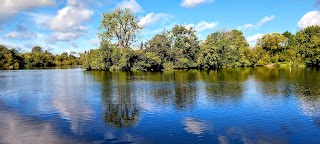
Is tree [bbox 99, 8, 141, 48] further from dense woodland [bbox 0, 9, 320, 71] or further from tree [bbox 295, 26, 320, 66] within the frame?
tree [bbox 295, 26, 320, 66]

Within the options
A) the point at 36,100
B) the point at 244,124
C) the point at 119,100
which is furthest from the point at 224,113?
the point at 36,100

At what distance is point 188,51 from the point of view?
9812 cm

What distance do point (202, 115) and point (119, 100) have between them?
9747 millimetres

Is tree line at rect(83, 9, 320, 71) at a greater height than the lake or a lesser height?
greater

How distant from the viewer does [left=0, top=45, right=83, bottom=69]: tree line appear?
132 meters

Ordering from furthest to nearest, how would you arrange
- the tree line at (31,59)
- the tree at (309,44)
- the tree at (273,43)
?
the tree line at (31,59) < the tree at (273,43) < the tree at (309,44)

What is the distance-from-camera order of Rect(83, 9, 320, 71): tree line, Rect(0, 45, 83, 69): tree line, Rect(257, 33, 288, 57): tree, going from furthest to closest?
Rect(0, 45, 83, 69): tree line → Rect(257, 33, 288, 57): tree → Rect(83, 9, 320, 71): tree line

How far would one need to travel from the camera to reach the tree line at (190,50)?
84.8 m

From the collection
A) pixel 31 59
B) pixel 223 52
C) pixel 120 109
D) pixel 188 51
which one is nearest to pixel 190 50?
pixel 188 51

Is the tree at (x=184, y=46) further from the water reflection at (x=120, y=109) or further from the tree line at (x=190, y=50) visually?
the water reflection at (x=120, y=109)

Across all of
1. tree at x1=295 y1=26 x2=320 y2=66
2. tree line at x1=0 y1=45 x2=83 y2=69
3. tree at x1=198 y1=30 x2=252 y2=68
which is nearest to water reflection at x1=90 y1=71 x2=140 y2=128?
tree at x1=198 y1=30 x2=252 y2=68

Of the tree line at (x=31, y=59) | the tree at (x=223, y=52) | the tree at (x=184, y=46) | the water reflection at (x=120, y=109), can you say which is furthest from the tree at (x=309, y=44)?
Result: the tree line at (x=31, y=59)

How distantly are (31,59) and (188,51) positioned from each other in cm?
9574

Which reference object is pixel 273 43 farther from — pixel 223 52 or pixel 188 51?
pixel 188 51
